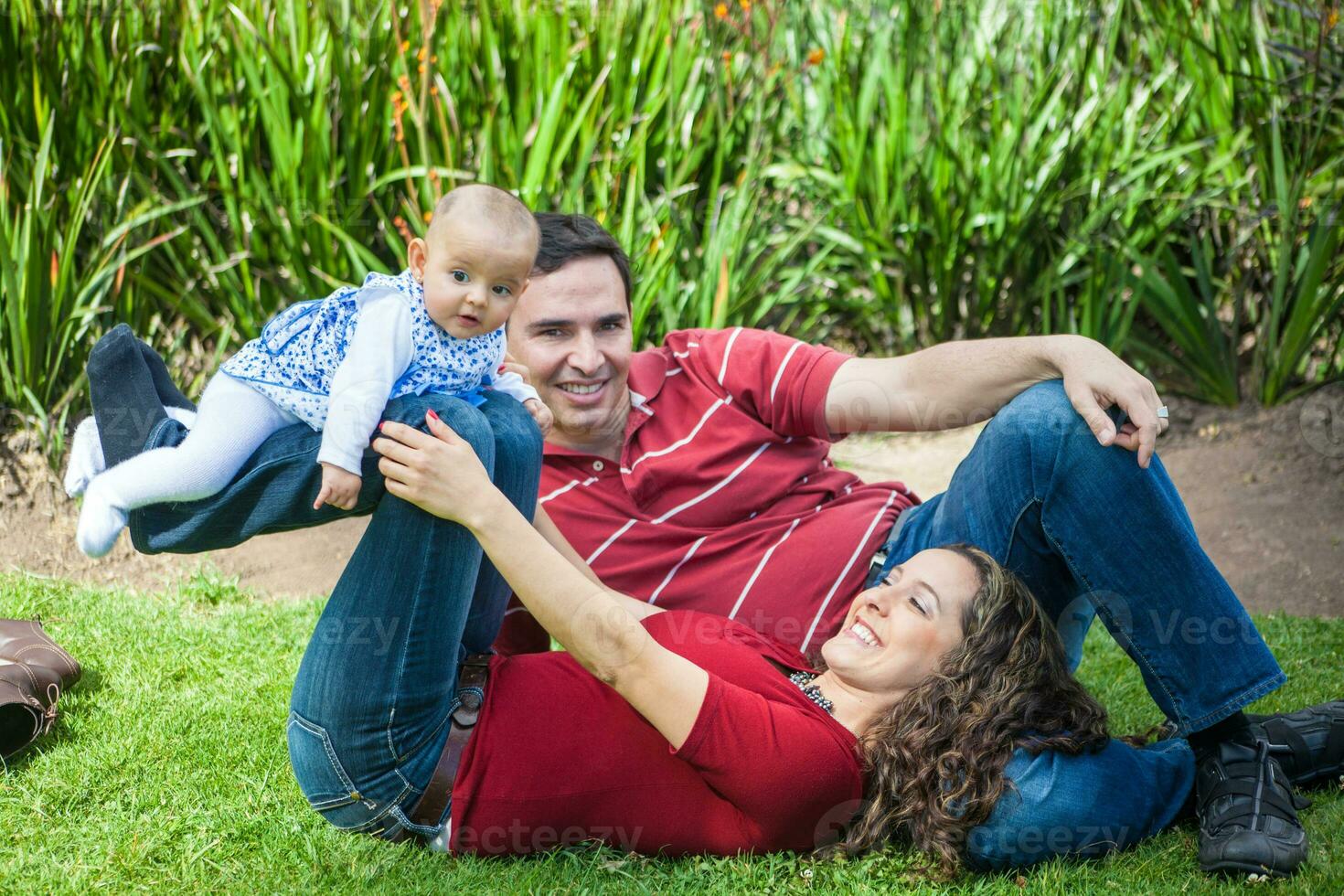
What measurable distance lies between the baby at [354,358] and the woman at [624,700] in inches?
4.3

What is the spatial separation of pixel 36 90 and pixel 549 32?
188cm

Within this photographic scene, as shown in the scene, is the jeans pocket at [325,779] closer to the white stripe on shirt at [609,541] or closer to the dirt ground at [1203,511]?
the white stripe on shirt at [609,541]

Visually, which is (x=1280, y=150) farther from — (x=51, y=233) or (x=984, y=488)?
(x=51, y=233)

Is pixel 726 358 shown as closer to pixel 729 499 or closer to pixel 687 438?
pixel 687 438

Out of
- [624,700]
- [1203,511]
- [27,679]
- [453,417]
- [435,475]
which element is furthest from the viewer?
[1203,511]

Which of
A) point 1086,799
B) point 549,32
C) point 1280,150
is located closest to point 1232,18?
point 1280,150

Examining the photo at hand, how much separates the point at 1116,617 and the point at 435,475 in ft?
4.36

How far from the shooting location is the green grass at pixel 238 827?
2.32m

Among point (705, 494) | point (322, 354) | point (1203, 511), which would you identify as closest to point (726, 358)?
point (705, 494)

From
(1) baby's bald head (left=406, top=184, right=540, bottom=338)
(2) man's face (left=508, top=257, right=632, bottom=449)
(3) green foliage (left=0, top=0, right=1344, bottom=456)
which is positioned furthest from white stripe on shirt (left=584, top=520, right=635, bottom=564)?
(3) green foliage (left=0, top=0, right=1344, bottom=456)

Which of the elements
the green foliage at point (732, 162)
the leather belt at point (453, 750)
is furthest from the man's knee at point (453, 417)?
the green foliage at point (732, 162)

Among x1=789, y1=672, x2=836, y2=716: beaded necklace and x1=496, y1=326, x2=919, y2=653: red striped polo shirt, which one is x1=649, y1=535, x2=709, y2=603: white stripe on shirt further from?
x1=789, y1=672, x2=836, y2=716: beaded necklace

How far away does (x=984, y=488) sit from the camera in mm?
2566

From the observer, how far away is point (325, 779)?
2271 millimetres
